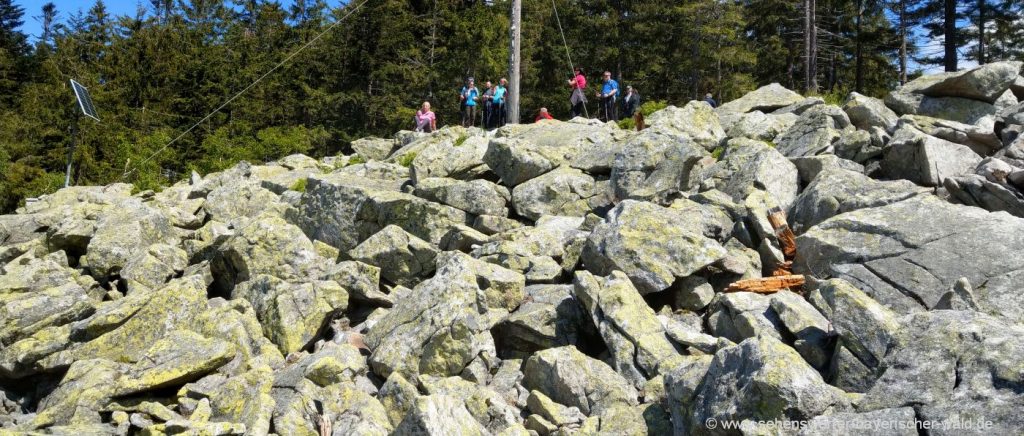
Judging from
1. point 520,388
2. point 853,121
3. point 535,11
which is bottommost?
point 520,388

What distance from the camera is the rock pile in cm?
716

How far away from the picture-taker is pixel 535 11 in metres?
47.2

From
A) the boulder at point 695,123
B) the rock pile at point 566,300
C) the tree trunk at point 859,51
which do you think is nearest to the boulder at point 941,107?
the rock pile at point 566,300

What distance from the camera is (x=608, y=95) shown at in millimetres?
25031

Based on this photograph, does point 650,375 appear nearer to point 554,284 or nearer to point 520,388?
point 520,388

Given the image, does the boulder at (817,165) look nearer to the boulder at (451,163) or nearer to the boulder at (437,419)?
the boulder at (451,163)

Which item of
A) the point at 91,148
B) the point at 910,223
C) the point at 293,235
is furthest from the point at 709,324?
the point at 91,148

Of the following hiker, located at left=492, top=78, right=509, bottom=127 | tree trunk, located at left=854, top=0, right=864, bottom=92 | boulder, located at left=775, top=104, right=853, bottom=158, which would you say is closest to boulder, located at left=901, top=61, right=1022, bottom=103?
boulder, located at left=775, top=104, right=853, bottom=158

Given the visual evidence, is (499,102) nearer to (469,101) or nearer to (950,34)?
(469,101)

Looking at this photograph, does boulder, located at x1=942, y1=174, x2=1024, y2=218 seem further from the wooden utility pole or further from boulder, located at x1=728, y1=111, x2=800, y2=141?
the wooden utility pole

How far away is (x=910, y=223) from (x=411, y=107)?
3387 centimetres

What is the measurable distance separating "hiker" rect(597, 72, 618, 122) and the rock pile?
7.22m

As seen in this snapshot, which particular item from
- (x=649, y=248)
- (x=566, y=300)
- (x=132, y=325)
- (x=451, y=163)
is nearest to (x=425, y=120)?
(x=451, y=163)

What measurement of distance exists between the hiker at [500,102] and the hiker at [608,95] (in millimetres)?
3887
